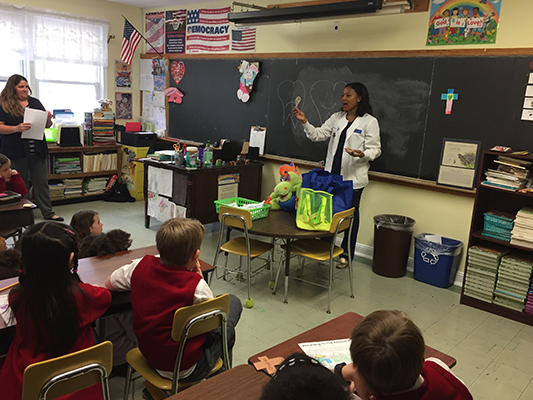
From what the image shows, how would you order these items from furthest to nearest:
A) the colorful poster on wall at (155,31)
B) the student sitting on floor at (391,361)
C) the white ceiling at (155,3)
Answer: the colorful poster on wall at (155,31)
the white ceiling at (155,3)
the student sitting on floor at (391,361)

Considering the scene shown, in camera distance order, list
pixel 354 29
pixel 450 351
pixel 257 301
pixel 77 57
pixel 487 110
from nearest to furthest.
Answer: pixel 450 351, pixel 257 301, pixel 487 110, pixel 354 29, pixel 77 57

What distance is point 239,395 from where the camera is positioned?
1.32m

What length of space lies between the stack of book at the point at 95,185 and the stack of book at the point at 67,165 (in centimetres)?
22

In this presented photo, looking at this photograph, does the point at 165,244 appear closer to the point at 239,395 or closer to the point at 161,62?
the point at 239,395

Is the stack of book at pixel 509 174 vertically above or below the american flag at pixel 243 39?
below

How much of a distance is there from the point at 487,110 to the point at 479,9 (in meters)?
0.84

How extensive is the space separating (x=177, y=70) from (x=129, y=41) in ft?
2.65

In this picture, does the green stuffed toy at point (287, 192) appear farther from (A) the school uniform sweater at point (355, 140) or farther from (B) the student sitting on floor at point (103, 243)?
(B) the student sitting on floor at point (103, 243)

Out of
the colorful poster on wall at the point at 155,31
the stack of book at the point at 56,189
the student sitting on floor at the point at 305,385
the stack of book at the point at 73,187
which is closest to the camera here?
the student sitting on floor at the point at 305,385

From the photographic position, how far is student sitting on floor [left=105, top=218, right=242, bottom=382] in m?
1.72

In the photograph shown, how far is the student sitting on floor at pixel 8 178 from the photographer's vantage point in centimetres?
337

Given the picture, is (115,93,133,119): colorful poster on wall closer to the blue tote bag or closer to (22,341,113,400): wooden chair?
the blue tote bag

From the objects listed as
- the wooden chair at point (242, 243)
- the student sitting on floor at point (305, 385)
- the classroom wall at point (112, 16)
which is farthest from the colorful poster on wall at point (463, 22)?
the classroom wall at point (112, 16)

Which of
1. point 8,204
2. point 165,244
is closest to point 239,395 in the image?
point 165,244
